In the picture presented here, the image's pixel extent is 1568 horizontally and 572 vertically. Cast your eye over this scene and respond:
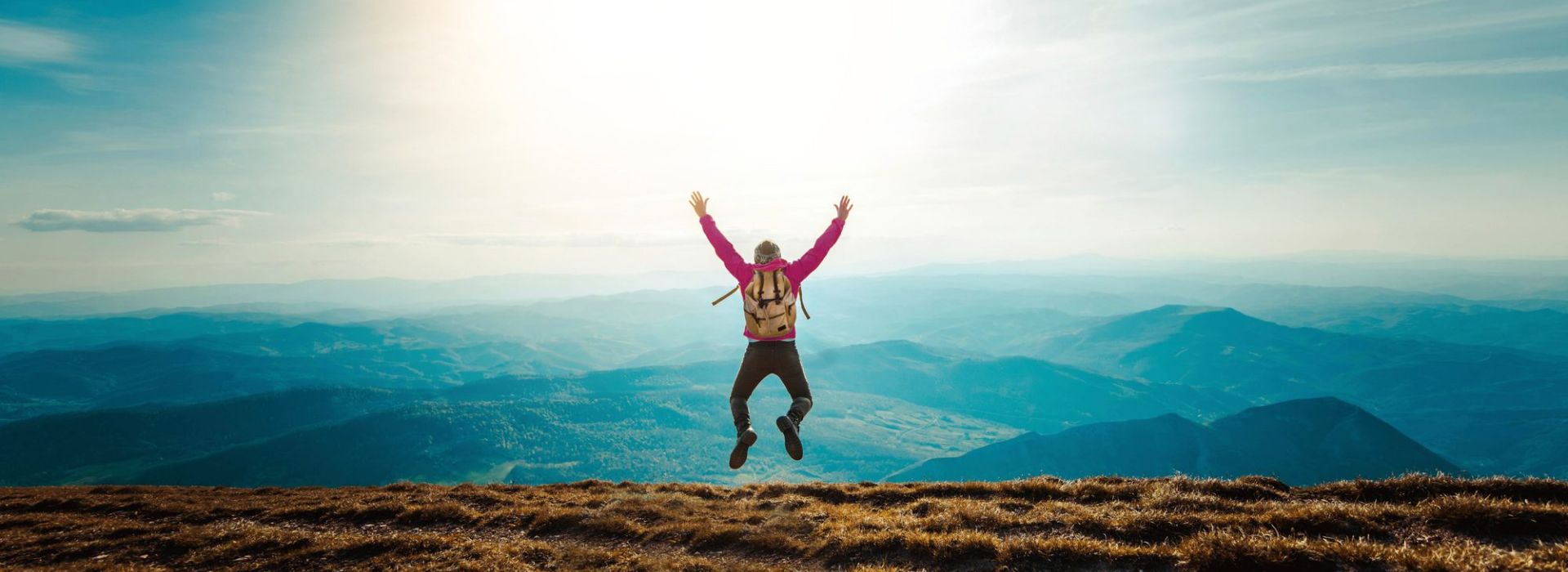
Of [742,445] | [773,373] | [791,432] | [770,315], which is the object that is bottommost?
[742,445]

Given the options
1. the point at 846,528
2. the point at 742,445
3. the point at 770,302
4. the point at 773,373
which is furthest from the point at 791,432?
the point at 770,302

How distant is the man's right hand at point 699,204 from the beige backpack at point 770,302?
2.36 m

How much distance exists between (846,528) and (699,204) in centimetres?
815

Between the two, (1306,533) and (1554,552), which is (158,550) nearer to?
(1306,533)

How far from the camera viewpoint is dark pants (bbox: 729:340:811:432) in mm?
13523

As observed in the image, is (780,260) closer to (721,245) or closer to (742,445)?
(721,245)

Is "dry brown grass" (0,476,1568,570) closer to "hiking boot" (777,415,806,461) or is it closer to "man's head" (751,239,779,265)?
"hiking boot" (777,415,806,461)

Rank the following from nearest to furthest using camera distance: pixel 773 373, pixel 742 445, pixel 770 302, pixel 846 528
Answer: pixel 846 528
pixel 742 445
pixel 770 302
pixel 773 373

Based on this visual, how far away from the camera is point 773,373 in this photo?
13562mm

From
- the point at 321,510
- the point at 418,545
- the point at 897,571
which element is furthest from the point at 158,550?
the point at 897,571

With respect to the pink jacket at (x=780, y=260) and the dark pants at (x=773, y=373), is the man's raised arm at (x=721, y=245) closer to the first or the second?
the pink jacket at (x=780, y=260)

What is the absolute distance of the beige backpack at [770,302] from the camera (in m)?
13.1

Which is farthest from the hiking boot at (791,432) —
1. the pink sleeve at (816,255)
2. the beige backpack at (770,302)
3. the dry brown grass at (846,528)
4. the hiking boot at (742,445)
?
the pink sleeve at (816,255)

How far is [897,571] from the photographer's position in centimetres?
968
